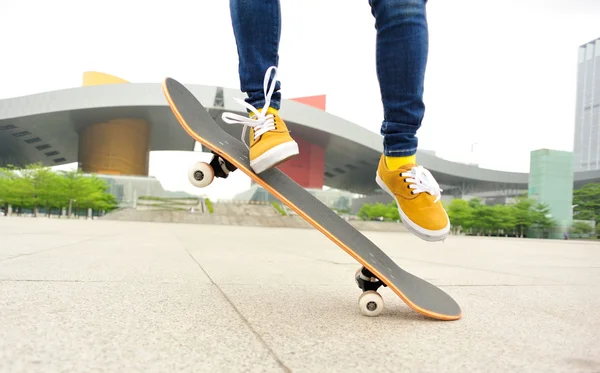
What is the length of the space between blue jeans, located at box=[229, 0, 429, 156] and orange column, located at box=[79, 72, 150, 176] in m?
36.9

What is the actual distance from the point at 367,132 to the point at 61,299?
35.5 metres

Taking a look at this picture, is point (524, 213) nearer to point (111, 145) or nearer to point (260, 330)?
point (111, 145)

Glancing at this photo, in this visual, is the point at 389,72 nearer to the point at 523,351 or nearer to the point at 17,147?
the point at 523,351

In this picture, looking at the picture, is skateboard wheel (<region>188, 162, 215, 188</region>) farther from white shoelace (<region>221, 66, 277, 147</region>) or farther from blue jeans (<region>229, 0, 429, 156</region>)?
blue jeans (<region>229, 0, 429, 156</region>)

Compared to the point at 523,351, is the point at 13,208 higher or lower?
lower

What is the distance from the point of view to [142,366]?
582 mm

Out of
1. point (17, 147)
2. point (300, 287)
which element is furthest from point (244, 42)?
point (17, 147)

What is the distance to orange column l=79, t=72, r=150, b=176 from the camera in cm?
3481

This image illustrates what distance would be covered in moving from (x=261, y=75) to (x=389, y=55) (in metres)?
0.43

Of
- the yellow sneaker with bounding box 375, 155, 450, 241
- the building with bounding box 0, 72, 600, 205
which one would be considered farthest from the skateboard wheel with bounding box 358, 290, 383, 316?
the building with bounding box 0, 72, 600, 205

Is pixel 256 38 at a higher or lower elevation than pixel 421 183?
higher

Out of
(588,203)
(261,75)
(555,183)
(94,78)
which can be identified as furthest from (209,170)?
(588,203)

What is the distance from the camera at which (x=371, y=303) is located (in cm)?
106

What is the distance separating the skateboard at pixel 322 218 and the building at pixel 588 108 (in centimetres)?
7819
